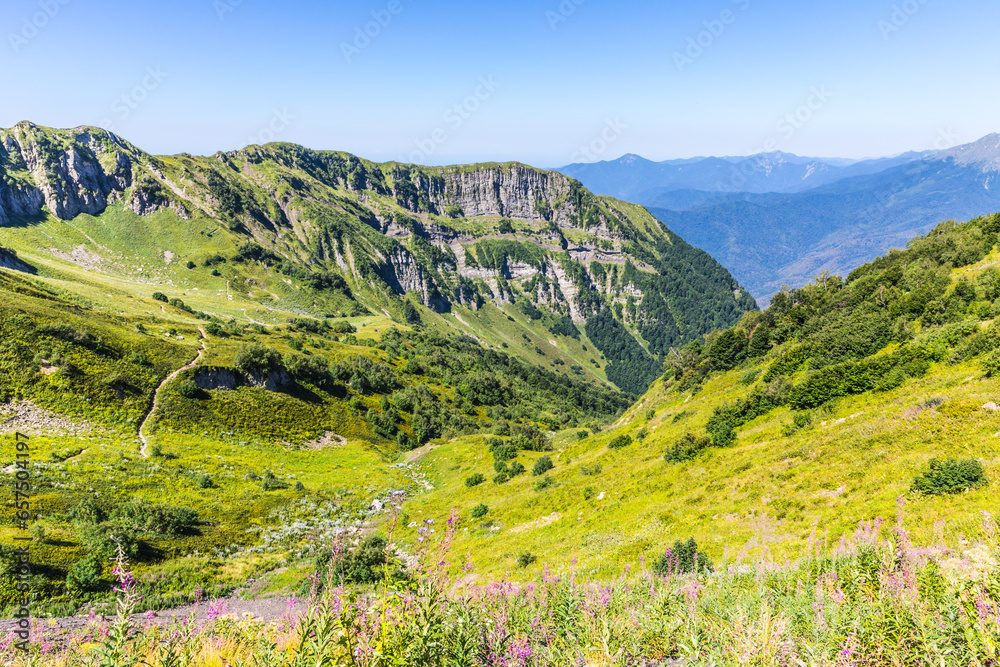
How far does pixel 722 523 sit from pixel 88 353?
78035 millimetres

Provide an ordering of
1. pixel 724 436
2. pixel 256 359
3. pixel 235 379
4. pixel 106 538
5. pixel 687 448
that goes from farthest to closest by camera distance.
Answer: pixel 256 359
pixel 235 379
pixel 687 448
pixel 724 436
pixel 106 538

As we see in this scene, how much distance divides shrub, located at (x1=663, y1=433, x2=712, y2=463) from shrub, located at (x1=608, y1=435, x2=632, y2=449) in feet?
37.3

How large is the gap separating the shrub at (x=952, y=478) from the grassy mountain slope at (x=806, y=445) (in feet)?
1.16

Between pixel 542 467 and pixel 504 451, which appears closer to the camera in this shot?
pixel 542 467

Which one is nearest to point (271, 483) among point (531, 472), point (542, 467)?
point (531, 472)

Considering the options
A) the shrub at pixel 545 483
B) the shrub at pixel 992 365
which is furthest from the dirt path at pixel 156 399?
the shrub at pixel 992 365

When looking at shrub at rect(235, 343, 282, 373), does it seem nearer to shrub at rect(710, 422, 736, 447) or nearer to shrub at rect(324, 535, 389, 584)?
shrub at rect(324, 535, 389, 584)

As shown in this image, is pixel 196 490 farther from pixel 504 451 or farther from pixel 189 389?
pixel 504 451

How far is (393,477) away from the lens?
204 feet

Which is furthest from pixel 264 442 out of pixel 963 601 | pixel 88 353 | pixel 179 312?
pixel 179 312

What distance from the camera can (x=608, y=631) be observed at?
712 centimetres

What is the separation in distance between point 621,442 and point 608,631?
134ft

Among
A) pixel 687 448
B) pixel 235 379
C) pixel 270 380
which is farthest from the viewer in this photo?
pixel 270 380

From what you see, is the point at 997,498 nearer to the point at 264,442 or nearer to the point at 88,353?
the point at 264,442
